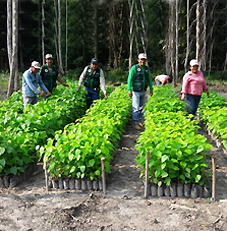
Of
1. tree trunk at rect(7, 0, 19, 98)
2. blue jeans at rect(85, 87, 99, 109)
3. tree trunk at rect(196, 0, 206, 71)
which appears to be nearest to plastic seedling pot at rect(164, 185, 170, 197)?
blue jeans at rect(85, 87, 99, 109)

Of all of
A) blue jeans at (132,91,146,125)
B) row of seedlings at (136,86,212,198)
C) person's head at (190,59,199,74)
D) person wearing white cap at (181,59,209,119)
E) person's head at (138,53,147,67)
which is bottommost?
row of seedlings at (136,86,212,198)

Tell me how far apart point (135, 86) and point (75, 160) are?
3.91 m

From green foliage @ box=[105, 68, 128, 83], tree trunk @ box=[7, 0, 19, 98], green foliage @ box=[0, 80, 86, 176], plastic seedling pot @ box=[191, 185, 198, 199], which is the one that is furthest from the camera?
green foliage @ box=[105, 68, 128, 83]

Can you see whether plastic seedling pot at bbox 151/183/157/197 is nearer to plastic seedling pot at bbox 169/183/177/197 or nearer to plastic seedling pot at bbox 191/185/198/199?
plastic seedling pot at bbox 169/183/177/197

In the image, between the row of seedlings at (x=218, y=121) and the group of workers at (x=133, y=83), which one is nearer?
the row of seedlings at (x=218, y=121)

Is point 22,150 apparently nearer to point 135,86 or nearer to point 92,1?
point 135,86

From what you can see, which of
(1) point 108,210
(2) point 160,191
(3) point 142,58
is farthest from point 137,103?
(1) point 108,210

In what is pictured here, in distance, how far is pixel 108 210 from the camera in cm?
389

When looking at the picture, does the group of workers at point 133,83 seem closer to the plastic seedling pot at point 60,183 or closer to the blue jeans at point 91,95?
the blue jeans at point 91,95

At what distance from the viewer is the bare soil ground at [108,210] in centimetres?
351

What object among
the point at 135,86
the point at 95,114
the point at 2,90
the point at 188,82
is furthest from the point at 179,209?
the point at 2,90

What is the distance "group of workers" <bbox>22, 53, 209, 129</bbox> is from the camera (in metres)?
7.14

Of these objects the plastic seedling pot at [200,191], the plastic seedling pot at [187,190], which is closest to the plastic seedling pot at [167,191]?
the plastic seedling pot at [187,190]

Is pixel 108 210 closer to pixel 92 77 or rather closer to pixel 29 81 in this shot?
pixel 29 81
